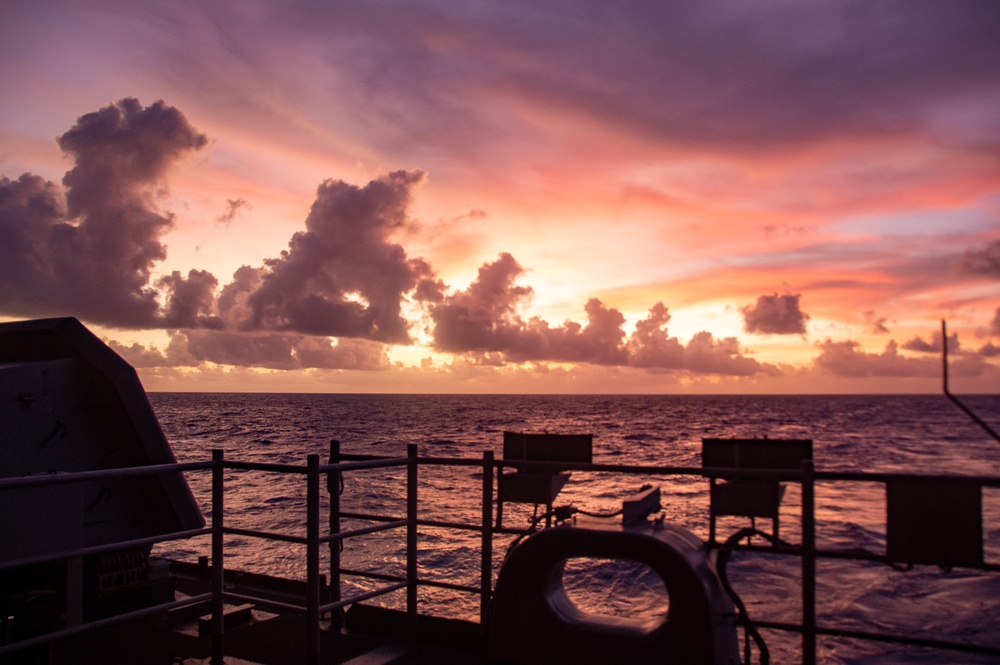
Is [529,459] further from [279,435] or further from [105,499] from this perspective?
[279,435]

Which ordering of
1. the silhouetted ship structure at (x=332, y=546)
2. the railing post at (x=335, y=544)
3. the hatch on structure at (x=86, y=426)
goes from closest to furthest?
1. the silhouetted ship structure at (x=332, y=546)
2. the hatch on structure at (x=86, y=426)
3. the railing post at (x=335, y=544)

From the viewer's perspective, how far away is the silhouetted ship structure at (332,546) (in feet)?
13.3

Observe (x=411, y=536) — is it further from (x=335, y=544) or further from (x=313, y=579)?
(x=313, y=579)

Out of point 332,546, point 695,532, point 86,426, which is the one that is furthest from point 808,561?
point 695,532

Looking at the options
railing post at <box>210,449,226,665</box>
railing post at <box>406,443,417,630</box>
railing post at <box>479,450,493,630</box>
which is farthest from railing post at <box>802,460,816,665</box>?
railing post at <box>210,449,226,665</box>

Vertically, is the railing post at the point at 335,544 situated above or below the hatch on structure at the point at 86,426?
below

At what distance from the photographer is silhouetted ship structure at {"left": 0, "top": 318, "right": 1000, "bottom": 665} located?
4.05 m

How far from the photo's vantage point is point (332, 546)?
6.04 meters

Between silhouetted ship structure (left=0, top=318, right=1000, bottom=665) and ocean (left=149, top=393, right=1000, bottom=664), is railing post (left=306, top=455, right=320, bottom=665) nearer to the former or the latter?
silhouetted ship structure (left=0, top=318, right=1000, bottom=665)

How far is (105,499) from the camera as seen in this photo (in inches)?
205

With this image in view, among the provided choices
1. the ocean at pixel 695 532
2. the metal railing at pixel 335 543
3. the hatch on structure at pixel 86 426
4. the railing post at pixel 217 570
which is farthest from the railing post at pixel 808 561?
the ocean at pixel 695 532

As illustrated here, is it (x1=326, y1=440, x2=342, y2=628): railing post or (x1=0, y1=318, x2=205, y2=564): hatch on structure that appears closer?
(x1=0, y1=318, x2=205, y2=564): hatch on structure

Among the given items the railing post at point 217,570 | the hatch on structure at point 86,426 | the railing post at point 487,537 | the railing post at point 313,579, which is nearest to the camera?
the railing post at point 313,579

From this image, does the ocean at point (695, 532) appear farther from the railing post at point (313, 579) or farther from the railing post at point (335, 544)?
the railing post at point (313, 579)
